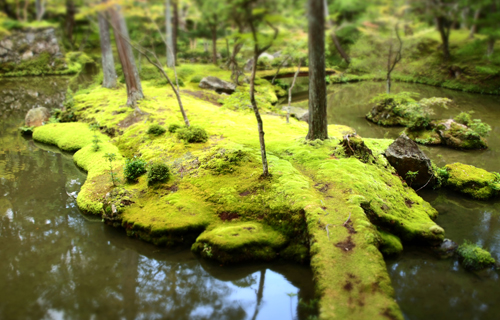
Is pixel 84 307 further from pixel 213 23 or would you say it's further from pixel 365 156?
pixel 213 23

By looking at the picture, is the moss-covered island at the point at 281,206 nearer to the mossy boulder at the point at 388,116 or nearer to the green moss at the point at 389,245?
the green moss at the point at 389,245

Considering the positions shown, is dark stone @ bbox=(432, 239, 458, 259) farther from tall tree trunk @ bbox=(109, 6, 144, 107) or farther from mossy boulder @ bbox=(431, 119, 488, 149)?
tall tree trunk @ bbox=(109, 6, 144, 107)

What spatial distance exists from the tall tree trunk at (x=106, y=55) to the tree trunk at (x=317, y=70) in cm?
1524

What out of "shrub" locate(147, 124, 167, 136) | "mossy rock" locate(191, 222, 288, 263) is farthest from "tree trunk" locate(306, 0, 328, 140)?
"shrub" locate(147, 124, 167, 136)

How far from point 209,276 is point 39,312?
10.1 feet

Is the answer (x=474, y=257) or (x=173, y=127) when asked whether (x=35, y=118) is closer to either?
(x=173, y=127)

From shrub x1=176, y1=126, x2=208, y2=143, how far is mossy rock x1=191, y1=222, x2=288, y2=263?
15.1 ft

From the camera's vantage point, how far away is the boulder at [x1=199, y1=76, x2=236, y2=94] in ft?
72.0

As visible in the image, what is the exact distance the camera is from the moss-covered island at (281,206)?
543 centimetres

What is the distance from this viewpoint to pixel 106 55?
62.3 ft

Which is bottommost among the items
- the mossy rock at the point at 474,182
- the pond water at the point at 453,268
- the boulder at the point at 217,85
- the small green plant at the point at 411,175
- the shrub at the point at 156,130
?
the pond water at the point at 453,268

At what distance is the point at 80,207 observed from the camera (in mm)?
8523

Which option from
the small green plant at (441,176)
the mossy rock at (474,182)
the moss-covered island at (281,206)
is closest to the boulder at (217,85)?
the moss-covered island at (281,206)

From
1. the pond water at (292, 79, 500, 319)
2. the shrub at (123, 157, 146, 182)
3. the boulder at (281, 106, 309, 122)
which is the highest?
the boulder at (281, 106, 309, 122)
